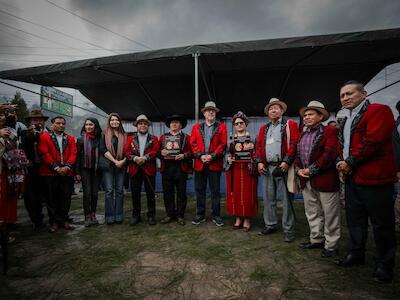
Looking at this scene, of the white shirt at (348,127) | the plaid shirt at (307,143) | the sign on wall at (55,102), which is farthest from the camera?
the sign on wall at (55,102)

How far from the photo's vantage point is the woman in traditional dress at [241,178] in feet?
12.5

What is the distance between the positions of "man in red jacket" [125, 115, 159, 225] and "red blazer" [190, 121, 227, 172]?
80 centimetres

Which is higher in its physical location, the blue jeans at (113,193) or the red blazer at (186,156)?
the red blazer at (186,156)

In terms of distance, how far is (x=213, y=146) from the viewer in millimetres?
4129

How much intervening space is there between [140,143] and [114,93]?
492cm

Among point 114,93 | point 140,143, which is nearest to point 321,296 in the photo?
point 140,143

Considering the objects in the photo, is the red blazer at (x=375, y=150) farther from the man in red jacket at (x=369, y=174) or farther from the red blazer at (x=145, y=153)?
the red blazer at (x=145, y=153)

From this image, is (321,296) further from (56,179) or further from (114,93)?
(114,93)

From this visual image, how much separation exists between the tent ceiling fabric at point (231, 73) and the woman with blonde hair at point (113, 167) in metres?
1.78

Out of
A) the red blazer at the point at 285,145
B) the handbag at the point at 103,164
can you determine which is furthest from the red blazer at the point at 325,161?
the handbag at the point at 103,164

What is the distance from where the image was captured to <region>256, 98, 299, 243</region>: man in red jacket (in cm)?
331

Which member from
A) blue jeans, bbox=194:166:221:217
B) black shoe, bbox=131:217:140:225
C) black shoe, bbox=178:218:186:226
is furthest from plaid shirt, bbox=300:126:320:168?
black shoe, bbox=131:217:140:225

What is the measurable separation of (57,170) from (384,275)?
4.65 m

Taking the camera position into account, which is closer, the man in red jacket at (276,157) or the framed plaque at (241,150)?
the man in red jacket at (276,157)
